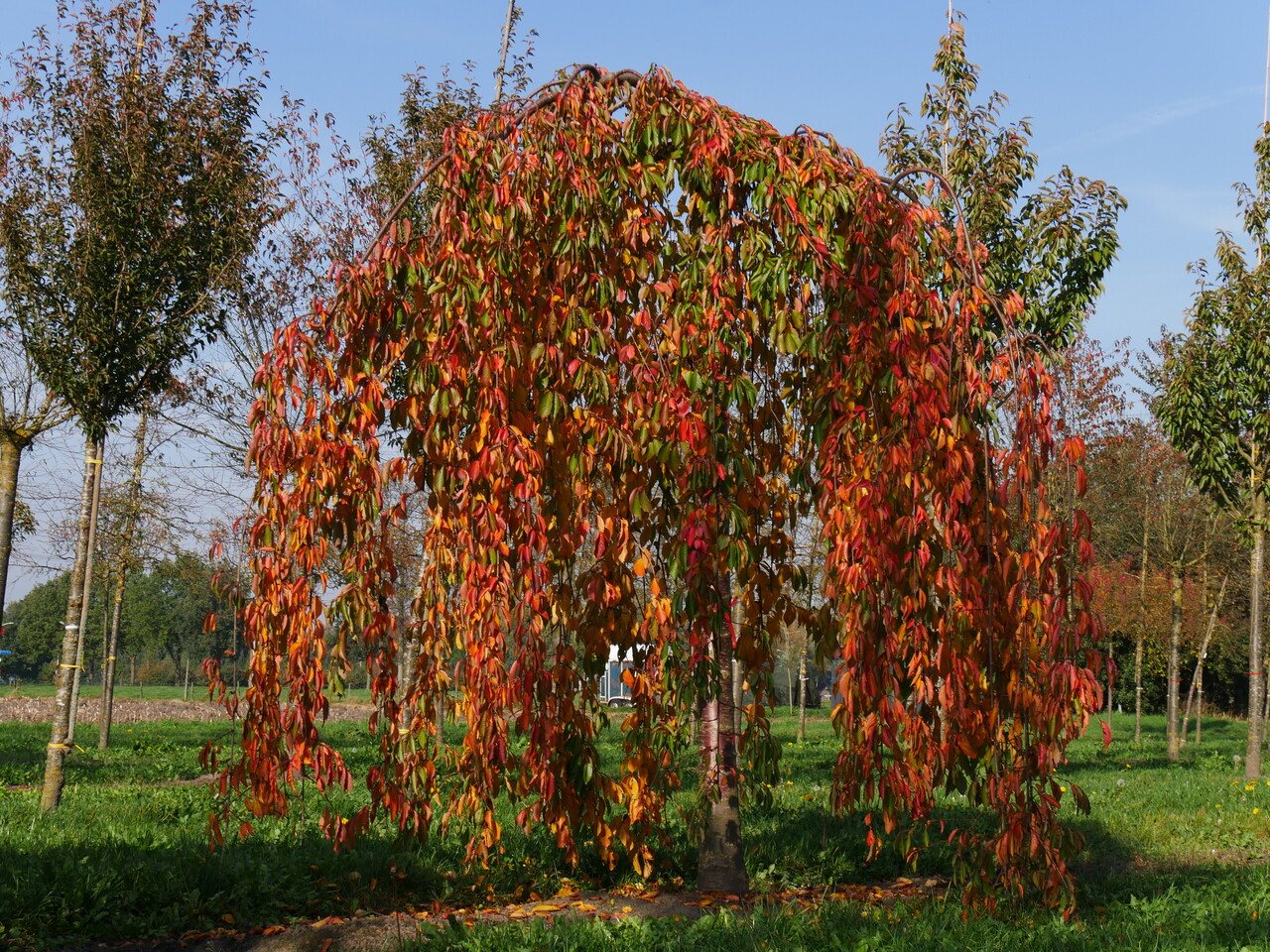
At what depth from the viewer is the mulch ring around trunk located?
401 centimetres

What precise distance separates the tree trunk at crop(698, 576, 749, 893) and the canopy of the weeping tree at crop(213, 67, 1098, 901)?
0.22m

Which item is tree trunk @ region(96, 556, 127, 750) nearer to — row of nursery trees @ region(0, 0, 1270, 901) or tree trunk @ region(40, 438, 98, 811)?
tree trunk @ region(40, 438, 98, 811)

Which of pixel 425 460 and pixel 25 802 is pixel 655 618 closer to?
pixel 425 460

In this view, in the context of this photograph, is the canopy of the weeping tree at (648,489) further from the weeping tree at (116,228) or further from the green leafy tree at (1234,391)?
the green leafy tree at (1234,391)

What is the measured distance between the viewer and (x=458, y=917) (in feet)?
14.3

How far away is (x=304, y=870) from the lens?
486 cm

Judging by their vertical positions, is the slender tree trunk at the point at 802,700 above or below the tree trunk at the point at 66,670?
below

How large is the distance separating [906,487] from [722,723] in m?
1.49

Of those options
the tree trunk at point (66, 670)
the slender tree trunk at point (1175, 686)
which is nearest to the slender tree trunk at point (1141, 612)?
the slender tree trunk at point (1175, 686)

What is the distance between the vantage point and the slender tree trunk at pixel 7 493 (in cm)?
766

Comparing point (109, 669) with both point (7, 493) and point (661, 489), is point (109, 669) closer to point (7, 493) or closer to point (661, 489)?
point (7, 493)

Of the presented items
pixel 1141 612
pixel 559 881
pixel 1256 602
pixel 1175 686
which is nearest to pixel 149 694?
pixel 1141 612

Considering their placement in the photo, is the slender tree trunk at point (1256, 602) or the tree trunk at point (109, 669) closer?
the slender tree trunk at point (1256, 602)

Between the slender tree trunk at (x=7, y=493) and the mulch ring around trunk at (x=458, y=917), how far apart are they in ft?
15.1
